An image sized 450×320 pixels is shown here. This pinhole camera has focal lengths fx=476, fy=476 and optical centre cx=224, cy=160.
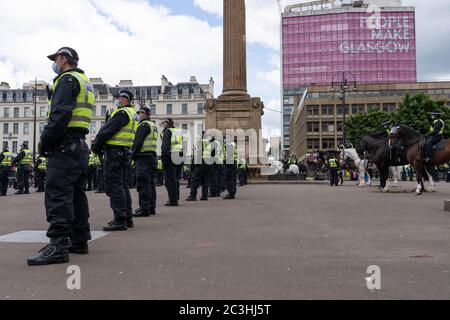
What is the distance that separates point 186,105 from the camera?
291 ft

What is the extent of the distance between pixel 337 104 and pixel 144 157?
9049cm

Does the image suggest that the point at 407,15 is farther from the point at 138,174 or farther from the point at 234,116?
the point at 138,174

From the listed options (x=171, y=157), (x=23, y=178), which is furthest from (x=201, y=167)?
(x=23, y=178)

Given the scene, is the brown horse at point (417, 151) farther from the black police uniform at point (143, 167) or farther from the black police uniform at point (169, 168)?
the black police uniform at point (143, 167)

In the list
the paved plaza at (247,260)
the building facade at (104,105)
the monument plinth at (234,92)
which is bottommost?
the paved plaza at (247,260)

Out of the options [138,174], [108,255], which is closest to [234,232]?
[108,255]

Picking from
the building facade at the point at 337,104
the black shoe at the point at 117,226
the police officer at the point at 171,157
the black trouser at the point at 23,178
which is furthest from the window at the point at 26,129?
the black shoe at the point at 117,226

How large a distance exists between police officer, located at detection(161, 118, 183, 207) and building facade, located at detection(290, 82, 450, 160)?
84040mm

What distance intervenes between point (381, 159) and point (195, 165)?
718cm

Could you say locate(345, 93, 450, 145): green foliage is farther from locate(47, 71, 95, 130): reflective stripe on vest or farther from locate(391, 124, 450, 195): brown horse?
locate(47, 71, 95, 130): reflective stripe on vest

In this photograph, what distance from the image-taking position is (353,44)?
12425 cm

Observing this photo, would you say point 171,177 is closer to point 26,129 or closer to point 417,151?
point 417,151

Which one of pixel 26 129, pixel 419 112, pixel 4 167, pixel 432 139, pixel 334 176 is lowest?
pixel 334 176

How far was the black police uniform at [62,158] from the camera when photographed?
491cm
